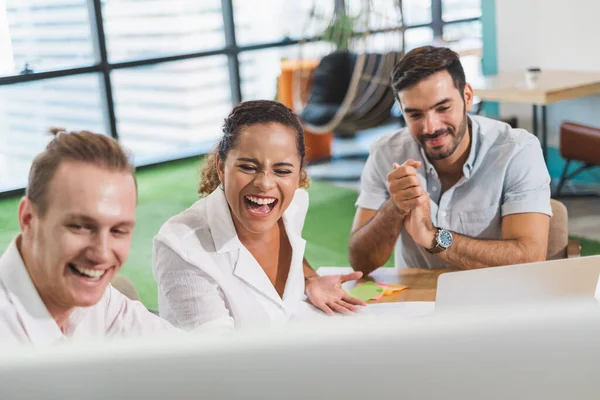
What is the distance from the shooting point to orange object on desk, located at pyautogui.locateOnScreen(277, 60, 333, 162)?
21.4 ft

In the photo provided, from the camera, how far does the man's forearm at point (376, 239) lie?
6.68 ft

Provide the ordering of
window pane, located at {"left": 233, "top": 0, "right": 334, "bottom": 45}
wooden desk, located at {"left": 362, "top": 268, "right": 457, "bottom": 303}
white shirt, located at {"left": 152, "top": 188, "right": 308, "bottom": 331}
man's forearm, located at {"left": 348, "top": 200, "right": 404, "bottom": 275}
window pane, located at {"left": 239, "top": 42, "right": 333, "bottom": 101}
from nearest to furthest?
white shirt, located at {"left": 152, "top": 188, "right": 308, "bottom": 331} < wooden desk, located at {"left": 362, "top": 268, "right": 457, "bottom": 303} < man's forearm, located at {"left": 348, "top": 200, "right": 404, "bottom": 275} < window pane, located at {"left": 233, "top": 0, "right": 334, "bottom": 45} < window pane, located at {"left": 239, "top": 42, "right": 333, "bottom": 101}

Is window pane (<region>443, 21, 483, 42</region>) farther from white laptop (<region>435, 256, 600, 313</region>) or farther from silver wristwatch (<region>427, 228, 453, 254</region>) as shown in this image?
white laptop (<region>435, 256, 600, 313</region>)

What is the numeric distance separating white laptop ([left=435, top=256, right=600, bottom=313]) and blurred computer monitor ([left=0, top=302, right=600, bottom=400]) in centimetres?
23

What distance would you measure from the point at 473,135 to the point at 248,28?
547 centimetres

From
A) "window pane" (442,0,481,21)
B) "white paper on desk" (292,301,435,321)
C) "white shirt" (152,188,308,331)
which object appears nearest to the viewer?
"white shirt" (152,188,308,331)

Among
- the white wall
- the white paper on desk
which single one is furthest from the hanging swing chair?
the white paper on desk

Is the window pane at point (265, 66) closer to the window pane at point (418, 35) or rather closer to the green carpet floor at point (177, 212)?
the green carpet floor at point (177, 212)

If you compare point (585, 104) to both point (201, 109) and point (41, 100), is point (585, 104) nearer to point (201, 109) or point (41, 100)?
point (201, 109)

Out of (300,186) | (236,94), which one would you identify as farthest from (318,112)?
(300,186)

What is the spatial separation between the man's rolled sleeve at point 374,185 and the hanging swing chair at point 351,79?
11.0 feet

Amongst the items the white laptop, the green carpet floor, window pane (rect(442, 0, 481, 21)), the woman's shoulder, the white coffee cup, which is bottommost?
the green carpet floor

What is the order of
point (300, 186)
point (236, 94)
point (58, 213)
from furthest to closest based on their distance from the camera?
point (236, 94), point (300, 186), point (58, 213)

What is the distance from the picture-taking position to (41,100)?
6.55 m
